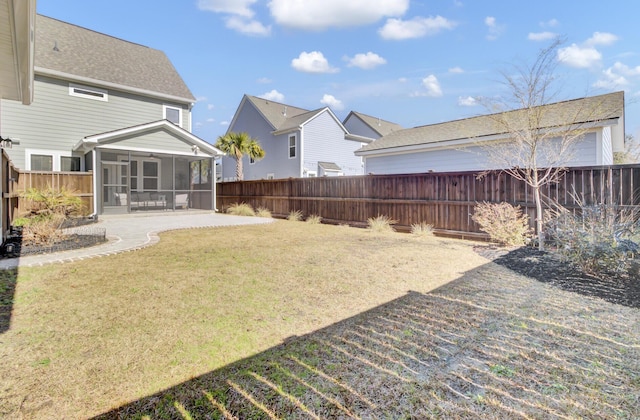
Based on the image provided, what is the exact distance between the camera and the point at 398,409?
2.00 m

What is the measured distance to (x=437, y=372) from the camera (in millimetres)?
2414

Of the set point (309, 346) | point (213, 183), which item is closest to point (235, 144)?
point (213, 183)

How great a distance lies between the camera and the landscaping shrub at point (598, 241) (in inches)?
193

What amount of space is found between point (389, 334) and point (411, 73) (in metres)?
19.3

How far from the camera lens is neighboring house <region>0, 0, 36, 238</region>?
13.5ft

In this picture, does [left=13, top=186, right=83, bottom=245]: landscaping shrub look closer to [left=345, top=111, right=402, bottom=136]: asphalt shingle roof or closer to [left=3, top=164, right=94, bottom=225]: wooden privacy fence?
[left=3, top=164, right=94, bottom=225]: wooden privacy fence

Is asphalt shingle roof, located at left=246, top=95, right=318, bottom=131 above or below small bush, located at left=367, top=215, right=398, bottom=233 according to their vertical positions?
above

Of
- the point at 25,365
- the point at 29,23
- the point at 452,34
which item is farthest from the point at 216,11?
the point at 25,365

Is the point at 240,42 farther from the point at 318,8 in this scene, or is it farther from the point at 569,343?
the point at 569,343

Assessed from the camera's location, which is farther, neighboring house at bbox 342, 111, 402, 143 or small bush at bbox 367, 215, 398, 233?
neighboring house at bbox 342, 111, 402, 143

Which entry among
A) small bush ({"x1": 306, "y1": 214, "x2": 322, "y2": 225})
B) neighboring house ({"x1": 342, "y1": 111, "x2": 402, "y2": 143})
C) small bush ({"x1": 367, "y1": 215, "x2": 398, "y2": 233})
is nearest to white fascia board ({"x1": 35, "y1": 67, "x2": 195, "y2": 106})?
small bush ({"x1": 306, "y1": 214, "x2": 322, "y2": 225})

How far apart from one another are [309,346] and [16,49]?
244 inches

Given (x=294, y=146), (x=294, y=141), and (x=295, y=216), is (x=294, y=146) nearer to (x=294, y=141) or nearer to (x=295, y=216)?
(x=294, y=141)

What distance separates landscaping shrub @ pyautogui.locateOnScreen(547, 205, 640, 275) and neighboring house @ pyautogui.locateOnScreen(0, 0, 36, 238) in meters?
8.44
